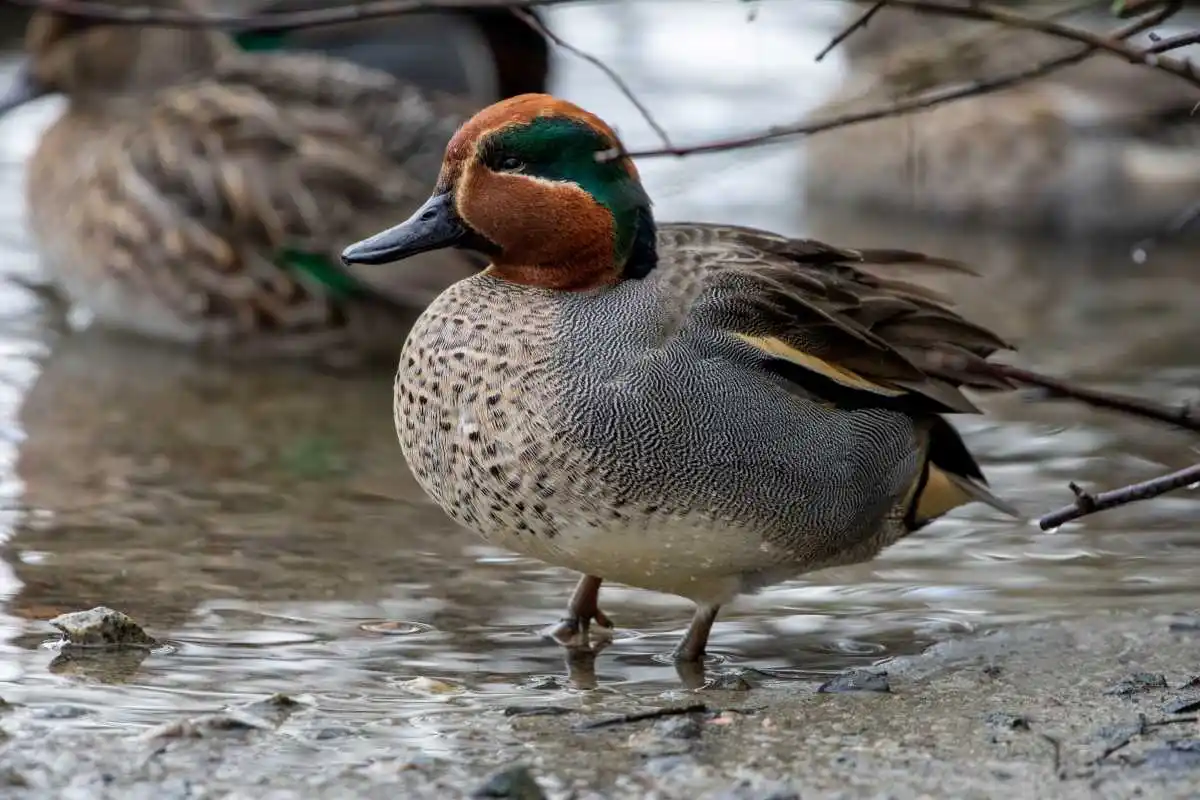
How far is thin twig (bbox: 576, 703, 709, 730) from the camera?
347 cm

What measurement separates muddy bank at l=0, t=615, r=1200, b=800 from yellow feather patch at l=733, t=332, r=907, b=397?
609 millimetres

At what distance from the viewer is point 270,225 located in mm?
6984

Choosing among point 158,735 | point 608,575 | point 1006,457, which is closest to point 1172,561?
point 1006,457

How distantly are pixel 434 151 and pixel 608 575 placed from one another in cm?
340

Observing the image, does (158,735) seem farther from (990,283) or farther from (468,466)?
(990,283)

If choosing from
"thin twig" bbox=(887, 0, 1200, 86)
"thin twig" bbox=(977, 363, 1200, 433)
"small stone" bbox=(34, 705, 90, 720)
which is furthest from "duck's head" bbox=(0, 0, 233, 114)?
"thin twig" bbox=(977, 363, 1200, 433)

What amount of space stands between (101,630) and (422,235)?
41.2 inches

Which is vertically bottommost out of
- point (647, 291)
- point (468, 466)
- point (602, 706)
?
point (602, 706)

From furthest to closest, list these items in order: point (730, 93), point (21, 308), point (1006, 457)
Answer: point (730, 93) → point (21, 308) → point (1006, 457)

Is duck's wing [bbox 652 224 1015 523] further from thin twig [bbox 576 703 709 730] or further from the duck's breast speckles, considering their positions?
thin twig [bbox 576 703 709 730]

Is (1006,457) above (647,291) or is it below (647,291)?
below

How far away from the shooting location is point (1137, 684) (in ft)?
12.2

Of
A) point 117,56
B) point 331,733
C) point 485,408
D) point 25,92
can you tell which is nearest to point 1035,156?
point 117,56

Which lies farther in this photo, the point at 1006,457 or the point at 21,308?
the point at 21,308
